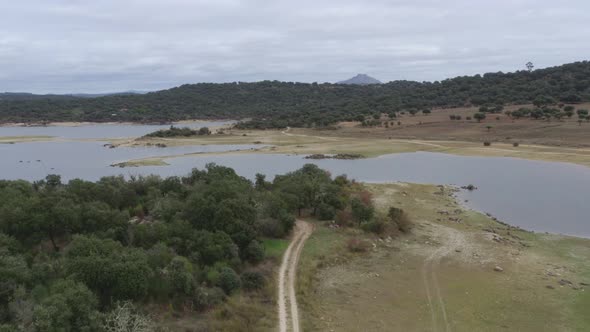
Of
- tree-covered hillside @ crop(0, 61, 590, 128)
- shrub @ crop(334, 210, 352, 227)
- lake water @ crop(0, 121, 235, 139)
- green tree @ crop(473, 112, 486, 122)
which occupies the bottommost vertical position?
shrub @ crop(334, 210, 352, 227)

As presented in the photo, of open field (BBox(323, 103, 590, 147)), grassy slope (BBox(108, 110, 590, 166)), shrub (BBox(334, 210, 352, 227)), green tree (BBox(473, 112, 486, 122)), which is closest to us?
shrub (BBox(334, 210, 352, 227))

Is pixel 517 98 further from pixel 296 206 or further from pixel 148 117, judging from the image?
pixel 148 117

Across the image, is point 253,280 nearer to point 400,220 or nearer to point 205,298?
point 205,298

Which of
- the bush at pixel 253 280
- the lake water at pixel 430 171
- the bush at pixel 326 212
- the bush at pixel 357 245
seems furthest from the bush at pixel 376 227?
the lake water at pixel 430 171

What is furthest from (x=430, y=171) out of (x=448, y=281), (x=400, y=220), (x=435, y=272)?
(x=448, y=281)

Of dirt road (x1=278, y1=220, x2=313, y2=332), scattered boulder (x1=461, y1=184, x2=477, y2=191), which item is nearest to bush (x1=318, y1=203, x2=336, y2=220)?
dirt road (x1=278, y1=220, x2=313, y2=332)

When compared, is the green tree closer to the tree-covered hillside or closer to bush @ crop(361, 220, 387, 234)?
the tree-covered hillside
